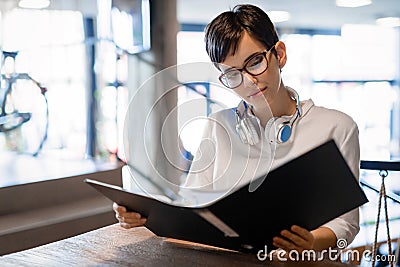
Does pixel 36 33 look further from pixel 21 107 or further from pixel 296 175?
pixel 296 175

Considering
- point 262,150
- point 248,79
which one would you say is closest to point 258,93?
point 248,79

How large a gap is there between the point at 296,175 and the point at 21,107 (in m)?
3.82

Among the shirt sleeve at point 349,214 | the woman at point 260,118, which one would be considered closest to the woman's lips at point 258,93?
the woman at point 260,118

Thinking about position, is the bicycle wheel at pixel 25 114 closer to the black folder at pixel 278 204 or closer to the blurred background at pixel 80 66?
the blurred background at pixel 80 66

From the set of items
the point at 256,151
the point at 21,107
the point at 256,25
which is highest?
the point at 256,25

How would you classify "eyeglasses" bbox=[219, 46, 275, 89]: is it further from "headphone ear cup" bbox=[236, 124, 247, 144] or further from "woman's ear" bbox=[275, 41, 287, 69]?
"headphone ear cup" bbox=[236, 124, 247, 144]

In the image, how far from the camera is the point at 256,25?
1.23 meters

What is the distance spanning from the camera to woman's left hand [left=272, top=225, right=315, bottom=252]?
1.08 m

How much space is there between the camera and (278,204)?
1.01m

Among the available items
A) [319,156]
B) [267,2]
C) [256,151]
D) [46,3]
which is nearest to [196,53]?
[267,2]

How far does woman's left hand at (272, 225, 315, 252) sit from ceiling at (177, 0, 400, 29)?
13.2 ft

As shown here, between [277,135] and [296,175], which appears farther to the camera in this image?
[277,135]

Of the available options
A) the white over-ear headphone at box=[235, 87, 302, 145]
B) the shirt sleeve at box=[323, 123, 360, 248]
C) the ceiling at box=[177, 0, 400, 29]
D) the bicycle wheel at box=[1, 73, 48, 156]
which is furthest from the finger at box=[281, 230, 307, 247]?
the ceiling at box=[177, 0, 400, 29]

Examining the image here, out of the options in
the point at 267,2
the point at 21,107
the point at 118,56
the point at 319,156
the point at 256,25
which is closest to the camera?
the point at 319,156
